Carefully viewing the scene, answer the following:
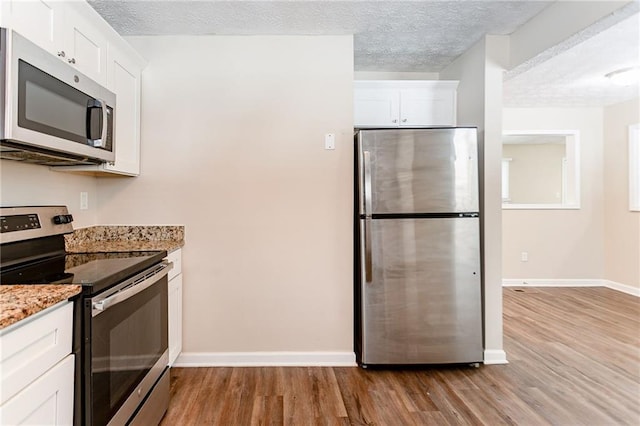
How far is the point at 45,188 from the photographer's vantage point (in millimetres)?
2012

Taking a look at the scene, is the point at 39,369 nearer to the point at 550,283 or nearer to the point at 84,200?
the point at 84,200

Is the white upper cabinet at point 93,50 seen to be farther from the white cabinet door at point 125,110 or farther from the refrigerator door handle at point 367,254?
the refrigerator door handle at point 367,254

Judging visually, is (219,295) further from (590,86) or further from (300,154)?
(590,86)

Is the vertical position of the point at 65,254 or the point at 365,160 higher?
the point at 365,160

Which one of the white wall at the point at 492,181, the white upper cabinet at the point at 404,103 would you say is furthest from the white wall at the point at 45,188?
the white wall at the point at 492,181

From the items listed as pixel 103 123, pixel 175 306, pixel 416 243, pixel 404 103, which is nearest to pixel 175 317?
pixel 175 306

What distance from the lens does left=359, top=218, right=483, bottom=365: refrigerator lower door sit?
8.19 ft

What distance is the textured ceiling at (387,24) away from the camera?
221cm

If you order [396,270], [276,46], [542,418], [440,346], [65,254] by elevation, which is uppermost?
[276,46]

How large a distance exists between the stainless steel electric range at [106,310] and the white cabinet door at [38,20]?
761 millimetres

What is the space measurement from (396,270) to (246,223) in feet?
3.69

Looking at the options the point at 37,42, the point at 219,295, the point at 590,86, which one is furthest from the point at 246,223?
the point at 590,86

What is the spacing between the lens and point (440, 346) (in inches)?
99.0

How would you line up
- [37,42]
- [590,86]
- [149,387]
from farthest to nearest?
1. [590,86]
2. [149,387]
3. [37,42]
